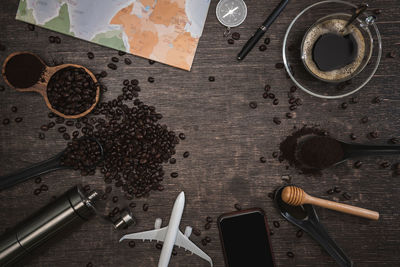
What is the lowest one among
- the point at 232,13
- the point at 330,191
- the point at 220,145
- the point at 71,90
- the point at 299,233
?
the point at 299,233

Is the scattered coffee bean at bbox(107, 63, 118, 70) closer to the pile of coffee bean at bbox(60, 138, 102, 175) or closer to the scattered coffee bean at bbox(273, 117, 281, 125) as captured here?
the pile of coffee bean at bbox(60, 138, 102, 175)

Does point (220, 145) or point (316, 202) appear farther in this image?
point (220, 145)

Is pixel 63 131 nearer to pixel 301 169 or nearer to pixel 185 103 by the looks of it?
pixel 185 103

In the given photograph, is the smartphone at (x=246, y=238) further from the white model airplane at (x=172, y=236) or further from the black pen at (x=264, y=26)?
the black pen at (x=264, y=26)

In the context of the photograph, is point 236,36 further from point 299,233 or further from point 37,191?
point 37,191

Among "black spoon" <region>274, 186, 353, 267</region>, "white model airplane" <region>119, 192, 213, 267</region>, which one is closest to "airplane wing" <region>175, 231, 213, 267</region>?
"white model airplane" <region>119, 192, 213, 267</region>

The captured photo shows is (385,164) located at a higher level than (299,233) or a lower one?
higher

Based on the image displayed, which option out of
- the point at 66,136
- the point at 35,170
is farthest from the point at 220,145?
the point at 35,170
